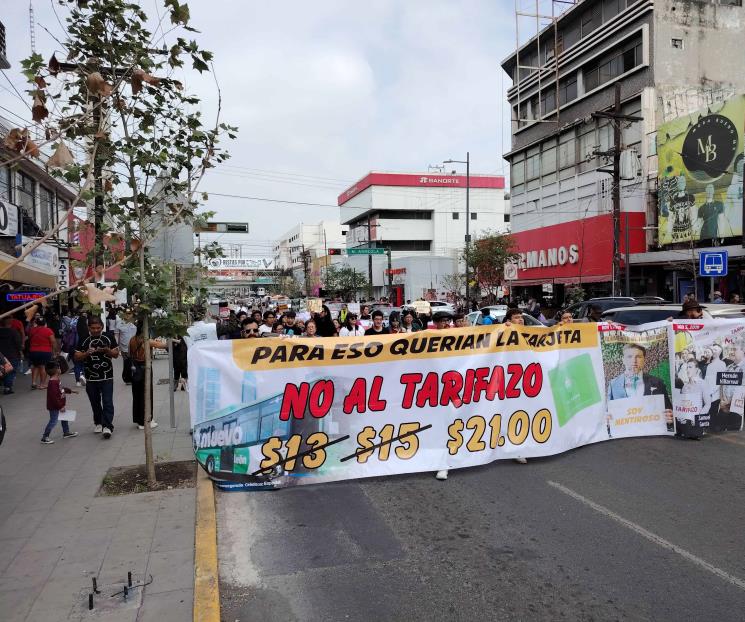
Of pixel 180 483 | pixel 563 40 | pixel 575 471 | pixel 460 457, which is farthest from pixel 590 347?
pixel 563 40

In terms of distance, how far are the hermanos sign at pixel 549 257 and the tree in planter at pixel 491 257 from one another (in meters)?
0.69

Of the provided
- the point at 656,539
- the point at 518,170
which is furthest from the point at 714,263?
the point at 518,170

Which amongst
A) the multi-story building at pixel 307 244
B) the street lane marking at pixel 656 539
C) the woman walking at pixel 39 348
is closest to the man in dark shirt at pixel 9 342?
the woman walking at pixel 39 348

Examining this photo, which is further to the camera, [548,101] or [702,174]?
[548,101]

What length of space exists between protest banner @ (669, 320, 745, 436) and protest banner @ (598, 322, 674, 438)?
144mm

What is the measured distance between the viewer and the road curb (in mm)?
4012

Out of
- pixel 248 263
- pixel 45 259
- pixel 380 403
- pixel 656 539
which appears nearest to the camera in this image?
pixel 656 539

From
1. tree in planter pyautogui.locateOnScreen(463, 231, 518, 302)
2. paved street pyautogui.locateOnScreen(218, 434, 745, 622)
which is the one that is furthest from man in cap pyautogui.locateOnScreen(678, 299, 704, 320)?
tree in planter pyautogui.locateOnScreen(463, 231, 518, 302)

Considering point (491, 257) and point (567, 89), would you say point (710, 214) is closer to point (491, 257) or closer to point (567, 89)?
point (491, 257)

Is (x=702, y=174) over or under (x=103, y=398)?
over

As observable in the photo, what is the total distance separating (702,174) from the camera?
2548 cm

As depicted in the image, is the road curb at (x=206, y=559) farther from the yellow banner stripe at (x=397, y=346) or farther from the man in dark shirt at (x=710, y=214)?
the man in dark shirt at (x=710, y=214)

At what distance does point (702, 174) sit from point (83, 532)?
26.9 metres

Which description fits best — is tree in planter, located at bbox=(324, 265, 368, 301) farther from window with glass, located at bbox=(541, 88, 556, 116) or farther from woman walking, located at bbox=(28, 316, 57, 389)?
woman walking, located at bbox=(28, 316, 57, 389)
